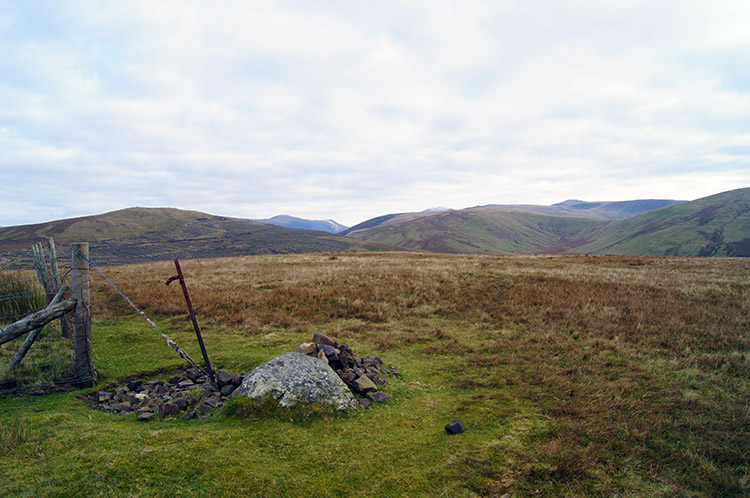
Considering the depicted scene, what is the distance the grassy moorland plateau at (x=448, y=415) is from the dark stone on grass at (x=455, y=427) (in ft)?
0.51

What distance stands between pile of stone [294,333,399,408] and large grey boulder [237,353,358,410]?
0.43 m

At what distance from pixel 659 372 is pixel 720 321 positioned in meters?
6.79

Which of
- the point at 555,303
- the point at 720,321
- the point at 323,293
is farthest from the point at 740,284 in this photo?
the point at 323,293

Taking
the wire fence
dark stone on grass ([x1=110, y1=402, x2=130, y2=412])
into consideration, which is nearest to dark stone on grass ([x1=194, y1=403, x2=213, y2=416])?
dark stone on grass ([x1=110, y1=402, x2=130, y2=412])

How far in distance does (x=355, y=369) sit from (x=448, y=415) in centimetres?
251

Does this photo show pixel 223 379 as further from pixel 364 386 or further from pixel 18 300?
pixel 18 300

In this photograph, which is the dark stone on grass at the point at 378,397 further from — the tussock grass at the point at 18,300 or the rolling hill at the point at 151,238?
the rolling hill at the point at 151,238

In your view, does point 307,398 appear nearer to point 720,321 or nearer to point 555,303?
point 555,303

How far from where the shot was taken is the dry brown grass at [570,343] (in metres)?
5.26

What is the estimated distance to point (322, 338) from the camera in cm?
925

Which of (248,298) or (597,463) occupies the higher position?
(248,298)

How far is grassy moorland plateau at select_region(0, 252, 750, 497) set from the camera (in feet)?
15.2

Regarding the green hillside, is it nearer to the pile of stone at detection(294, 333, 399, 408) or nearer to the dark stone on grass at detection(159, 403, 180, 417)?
the pile of stone at detection(294, 333, 399, 408)

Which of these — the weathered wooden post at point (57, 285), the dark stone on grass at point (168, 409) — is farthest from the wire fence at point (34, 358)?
the dark stone on grass at point (168, 409)
